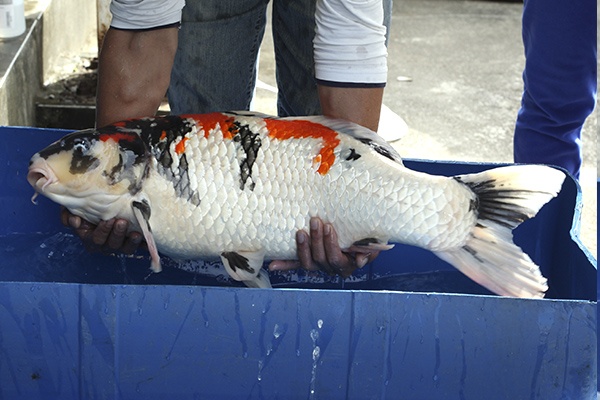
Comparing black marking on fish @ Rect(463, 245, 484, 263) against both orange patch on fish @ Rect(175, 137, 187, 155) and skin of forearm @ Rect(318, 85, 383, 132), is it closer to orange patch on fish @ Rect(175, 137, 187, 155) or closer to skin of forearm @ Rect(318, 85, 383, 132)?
skin of forearm @ Rect(318, 85, 383, 132)

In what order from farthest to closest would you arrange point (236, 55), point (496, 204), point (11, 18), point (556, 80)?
point (11, 18) → point (556, 80) → point (236, 55) → point (496, 204)

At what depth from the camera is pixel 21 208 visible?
1810 mm

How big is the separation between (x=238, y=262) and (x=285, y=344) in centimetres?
28

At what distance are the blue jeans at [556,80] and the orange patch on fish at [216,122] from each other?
2.96ft

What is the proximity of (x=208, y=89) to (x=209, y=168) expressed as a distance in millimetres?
549

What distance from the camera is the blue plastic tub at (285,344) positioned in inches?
48.6

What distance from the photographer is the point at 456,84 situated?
3.74 meters

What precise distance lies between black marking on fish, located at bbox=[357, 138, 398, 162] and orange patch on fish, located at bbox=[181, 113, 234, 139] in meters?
0.21

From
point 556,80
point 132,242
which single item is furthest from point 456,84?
point 132,242

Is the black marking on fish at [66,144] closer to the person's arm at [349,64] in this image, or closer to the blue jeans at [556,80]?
the person's arm at [349,64]

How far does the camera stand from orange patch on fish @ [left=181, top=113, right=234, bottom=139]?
1.53 meters

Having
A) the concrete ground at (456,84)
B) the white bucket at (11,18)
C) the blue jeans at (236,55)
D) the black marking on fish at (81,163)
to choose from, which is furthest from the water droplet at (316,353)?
the white bucket at (11,18)

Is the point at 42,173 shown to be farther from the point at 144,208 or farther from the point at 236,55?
the point at 236,55

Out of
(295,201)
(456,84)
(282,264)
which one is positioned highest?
(295,201)
